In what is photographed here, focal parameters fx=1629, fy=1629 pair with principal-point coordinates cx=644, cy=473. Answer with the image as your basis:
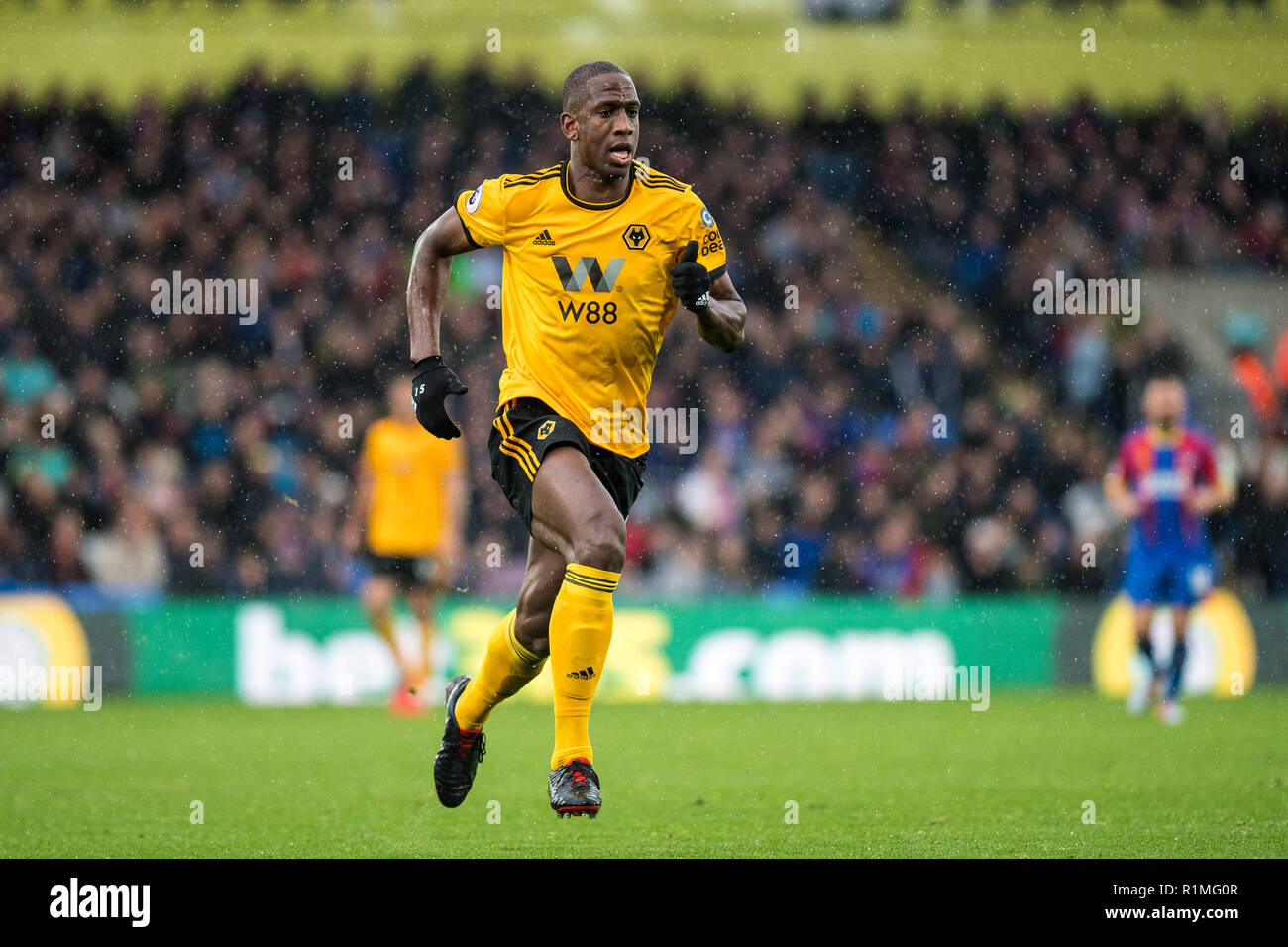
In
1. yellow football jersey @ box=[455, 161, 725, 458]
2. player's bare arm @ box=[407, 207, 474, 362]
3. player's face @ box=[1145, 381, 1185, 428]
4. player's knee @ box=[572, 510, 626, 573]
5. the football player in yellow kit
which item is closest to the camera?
player's knee @ box=[572, 510, 626, 573]

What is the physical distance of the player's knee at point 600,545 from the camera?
17.1ft

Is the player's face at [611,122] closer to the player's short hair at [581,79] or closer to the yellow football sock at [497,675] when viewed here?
the player's short hair at [581,79]

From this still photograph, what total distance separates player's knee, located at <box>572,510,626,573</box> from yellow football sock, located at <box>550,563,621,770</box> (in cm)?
2

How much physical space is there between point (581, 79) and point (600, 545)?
1619 millimetres

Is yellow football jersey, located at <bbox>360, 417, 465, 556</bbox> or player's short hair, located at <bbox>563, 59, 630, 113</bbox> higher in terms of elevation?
player's short hair, located at <bbox>563, 59, 630, 113</bbox>

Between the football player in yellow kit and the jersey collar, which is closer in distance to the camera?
the football player in yellow kit

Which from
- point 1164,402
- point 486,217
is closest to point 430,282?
point 486,217

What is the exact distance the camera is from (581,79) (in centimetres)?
557

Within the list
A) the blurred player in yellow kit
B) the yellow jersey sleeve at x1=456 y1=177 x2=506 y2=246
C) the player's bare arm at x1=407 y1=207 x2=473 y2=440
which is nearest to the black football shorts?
the player's bare arm at x1=407 y1=207 x2=473 y2=440

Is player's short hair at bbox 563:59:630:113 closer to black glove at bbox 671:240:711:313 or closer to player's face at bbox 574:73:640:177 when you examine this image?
player's face at bbox 574:73:640:177

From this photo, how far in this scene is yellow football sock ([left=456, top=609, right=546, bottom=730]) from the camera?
5.74 meters

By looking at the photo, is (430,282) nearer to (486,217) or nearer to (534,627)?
(486,217)

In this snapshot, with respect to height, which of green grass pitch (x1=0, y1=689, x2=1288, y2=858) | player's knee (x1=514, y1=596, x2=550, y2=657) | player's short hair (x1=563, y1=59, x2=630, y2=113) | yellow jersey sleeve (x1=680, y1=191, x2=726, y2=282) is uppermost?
player's short hair (x1=563, y1=59, x2=630, y2=113)

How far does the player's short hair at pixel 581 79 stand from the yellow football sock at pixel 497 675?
1.77 metres
